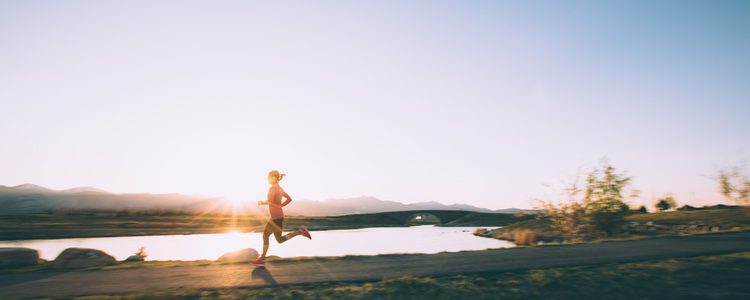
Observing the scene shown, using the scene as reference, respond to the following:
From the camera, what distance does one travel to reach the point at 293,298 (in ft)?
23.6

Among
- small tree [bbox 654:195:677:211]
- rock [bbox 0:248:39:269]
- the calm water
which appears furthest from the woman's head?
small tree [bbox 654:195:677:211]

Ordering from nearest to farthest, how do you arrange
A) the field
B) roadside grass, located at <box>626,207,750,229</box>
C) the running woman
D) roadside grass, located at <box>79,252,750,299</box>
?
1. roadside grass, located at <box>79,252,750,299</box>
2. the running woman
3. roadside grass, located at <box>626,207,750,229</box>
4. the field

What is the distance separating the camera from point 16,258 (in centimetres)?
1095

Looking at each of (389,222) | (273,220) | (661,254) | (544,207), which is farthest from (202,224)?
(661,254)

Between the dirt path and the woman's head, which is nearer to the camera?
the dirt path

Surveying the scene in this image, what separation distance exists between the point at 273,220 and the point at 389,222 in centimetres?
10248

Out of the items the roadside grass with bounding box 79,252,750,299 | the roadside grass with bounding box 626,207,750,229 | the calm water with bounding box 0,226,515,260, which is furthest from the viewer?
the roadside grass with bounding box 626,207,750,229

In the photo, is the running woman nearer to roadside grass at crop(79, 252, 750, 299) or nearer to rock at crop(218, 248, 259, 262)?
rock at crop(218, 248, 259, 262)

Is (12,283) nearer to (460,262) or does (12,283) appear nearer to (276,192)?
(276,192)

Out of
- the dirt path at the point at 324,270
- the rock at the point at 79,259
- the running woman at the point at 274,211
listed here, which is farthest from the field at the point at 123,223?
the rock at the point at 79,259

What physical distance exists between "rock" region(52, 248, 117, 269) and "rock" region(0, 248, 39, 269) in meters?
0.75

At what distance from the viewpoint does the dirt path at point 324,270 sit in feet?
27.0

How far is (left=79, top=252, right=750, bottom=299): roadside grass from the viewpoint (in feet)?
24.1

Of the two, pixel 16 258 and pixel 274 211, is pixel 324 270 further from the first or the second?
pixel 16 258
